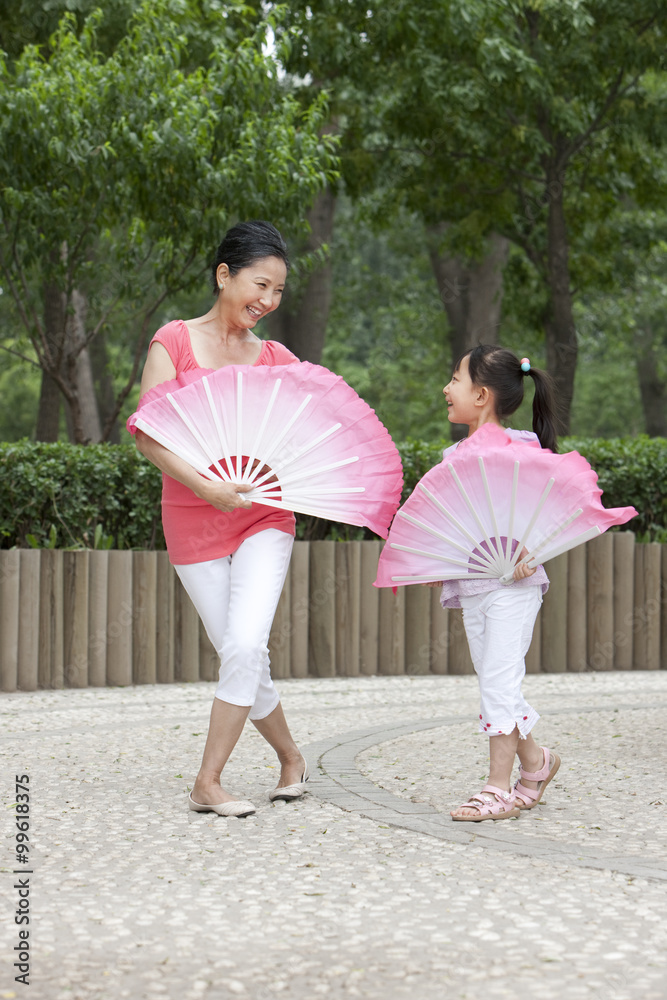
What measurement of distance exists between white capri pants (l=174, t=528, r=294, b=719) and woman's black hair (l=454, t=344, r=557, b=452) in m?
0.92

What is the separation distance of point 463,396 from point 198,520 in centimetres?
107

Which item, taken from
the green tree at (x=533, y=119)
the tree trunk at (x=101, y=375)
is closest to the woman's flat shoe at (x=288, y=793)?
the green tree at (x=533, y=119)

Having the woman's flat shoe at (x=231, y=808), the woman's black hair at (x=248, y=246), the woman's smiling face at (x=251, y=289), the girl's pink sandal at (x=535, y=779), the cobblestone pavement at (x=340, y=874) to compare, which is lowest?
the cobblestone pavement at (x=340, y=874)

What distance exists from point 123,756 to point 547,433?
2.46 metres

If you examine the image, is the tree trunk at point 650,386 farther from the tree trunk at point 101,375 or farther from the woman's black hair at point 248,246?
the woman's black hair at point 248,246

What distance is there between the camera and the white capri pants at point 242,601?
13.6 feet

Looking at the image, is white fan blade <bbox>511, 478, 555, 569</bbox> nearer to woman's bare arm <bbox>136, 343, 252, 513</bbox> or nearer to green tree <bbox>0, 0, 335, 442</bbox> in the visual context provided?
woman's bare arm <bbox>136, 343, 252, 513</bbox>

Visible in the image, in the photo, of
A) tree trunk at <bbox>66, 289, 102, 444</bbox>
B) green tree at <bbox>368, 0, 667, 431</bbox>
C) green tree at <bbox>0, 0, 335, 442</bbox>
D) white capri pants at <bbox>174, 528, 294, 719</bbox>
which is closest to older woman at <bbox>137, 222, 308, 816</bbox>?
white capri pants at <bbox>174, 528, 294, 719</bbox>

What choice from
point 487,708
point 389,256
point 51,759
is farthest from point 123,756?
point 389,256

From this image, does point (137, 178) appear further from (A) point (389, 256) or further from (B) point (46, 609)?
(A) point (389, 256)

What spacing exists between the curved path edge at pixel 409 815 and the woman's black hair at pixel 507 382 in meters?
1.39

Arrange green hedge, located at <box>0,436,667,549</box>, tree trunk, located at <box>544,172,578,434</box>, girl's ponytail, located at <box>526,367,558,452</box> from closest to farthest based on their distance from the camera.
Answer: girl's ponytail, located at <box>526,367,558,452</box> < green hedge, located at <box>0,436,667,549</box> < tree trunk, located at <box>544,172,578,434</box>

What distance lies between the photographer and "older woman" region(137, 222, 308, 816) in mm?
4148

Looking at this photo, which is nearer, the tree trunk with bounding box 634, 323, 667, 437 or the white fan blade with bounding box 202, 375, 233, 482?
the white fan blade with bounding box 202, 375, 233, 482
